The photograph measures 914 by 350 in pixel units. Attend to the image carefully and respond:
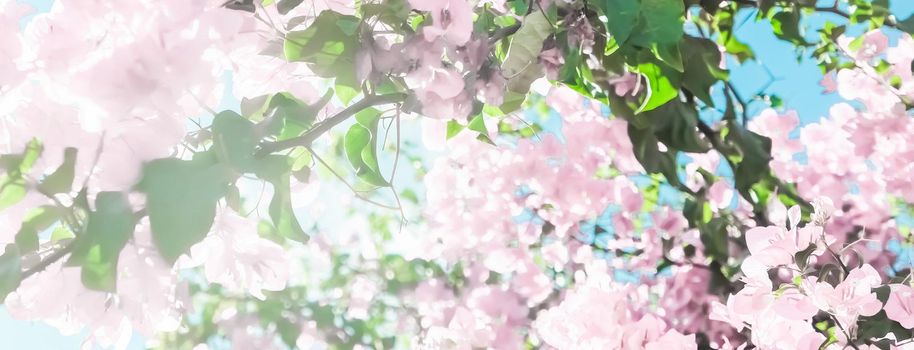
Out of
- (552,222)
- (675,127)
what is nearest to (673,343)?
(675,127)

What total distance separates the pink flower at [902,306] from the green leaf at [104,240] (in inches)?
26.3

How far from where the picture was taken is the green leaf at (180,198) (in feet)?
2.12

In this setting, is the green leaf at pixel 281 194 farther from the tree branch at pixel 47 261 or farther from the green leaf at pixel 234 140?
the tree branch at pixel 47 261

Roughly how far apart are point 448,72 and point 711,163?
121 centimetres

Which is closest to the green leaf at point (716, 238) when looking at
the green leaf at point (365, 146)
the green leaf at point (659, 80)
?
the green leaf at point (659, 80)

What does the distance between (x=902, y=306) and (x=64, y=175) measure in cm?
73

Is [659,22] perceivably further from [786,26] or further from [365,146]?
[786,26]

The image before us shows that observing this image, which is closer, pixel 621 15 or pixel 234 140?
pixel 234 140

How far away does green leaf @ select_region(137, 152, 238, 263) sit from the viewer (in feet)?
2.12

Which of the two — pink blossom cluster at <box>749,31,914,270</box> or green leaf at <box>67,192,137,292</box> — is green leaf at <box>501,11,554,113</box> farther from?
pink blossom cluster at <box>749,31,914,270</box>

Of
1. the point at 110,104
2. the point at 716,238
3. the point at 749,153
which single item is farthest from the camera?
the point at 716,238

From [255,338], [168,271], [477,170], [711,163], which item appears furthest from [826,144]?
[168,271]

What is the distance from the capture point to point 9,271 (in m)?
0.69

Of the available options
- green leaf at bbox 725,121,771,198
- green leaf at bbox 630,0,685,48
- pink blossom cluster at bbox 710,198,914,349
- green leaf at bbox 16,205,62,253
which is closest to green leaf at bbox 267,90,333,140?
green leaf at bbox 16,205,62,253
